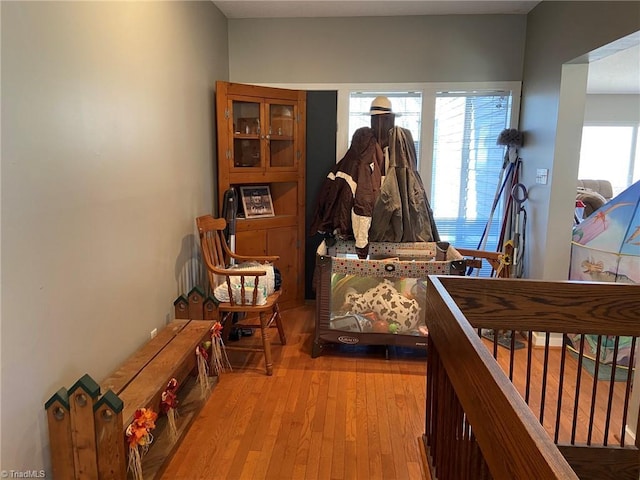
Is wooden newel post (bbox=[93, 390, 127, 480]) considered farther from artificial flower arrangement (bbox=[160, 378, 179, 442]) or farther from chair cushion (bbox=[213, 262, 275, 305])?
chair cushion (bbox=[213, 262, 275, 305])

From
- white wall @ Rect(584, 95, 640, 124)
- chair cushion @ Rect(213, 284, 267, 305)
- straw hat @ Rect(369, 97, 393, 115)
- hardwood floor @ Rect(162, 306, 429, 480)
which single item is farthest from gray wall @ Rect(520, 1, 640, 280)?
white wall @ Rect(584, 95, 640, 124)

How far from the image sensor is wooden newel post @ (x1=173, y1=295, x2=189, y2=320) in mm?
2869

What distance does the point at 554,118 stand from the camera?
3283 mm

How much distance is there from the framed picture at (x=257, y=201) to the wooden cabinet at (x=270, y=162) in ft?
0.16

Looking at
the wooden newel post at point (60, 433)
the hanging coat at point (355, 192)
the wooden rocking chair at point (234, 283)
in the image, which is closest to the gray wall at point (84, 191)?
the wooden newel post at point (60, 433)

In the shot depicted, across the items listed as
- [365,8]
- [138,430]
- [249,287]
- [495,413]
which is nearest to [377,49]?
[365,8]

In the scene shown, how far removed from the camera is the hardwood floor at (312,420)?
2.12 m

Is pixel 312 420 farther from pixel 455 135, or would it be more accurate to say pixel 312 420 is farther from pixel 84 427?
pixel 455 135

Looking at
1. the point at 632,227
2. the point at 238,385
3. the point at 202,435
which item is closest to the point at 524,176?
the point at 632,227

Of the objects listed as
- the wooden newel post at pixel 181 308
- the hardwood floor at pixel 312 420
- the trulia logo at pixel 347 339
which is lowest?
the hardwood floor at pixel 312 420

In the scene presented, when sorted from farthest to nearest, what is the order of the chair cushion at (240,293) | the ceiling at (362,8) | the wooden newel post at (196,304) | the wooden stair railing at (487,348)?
the ceiling at (362,8), the chair cushion at (240,293), the wooden newel post at (196,304), the wooden stair railing at (487,348)

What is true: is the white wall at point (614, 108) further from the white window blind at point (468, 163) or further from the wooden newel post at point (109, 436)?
the wooden newel post at point (109, 436)

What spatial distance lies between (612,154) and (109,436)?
754 centimetres

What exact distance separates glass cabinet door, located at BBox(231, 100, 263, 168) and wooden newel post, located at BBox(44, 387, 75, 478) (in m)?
2.35
